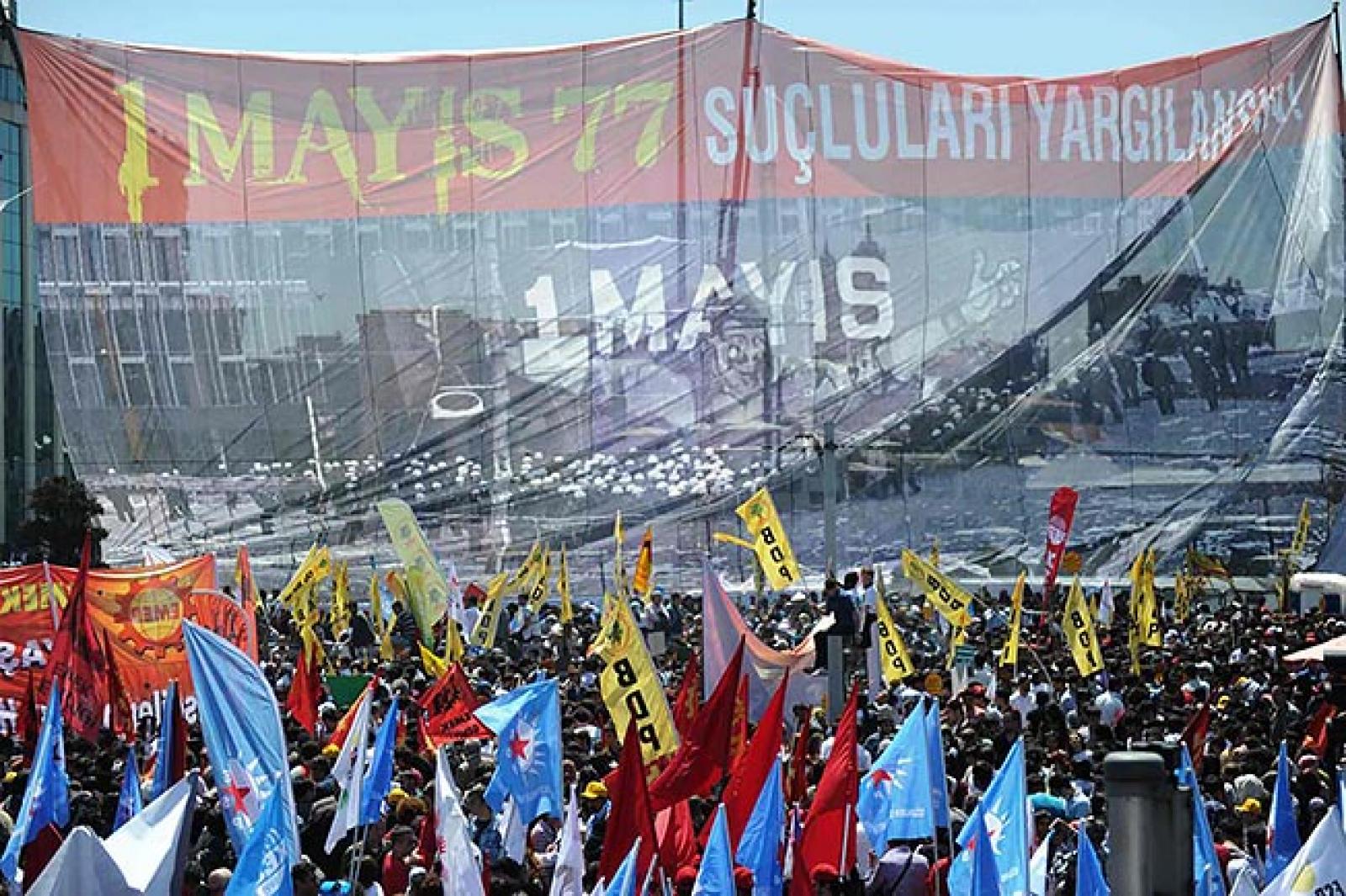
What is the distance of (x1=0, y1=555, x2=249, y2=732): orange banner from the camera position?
15.6 meters

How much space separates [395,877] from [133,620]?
21.7 feet

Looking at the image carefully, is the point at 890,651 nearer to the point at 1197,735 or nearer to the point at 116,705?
the point at 1197,735

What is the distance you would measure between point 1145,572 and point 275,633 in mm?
9319

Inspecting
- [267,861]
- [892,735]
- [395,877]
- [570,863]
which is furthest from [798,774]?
[267,861]

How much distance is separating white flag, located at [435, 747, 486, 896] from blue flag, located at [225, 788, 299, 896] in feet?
1.83

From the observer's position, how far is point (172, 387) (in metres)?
33.7

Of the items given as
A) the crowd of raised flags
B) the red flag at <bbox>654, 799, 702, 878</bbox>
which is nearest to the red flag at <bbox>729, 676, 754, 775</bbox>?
the crowd of raised flags

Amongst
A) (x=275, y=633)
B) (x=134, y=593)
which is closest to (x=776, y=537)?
(x=275, y=633)

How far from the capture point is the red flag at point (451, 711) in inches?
537

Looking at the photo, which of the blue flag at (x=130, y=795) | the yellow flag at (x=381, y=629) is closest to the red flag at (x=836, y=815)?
the blue flag at (x=130, y=795)

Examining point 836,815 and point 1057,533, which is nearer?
point 836,815

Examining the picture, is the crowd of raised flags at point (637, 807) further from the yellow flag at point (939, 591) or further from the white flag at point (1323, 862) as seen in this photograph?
the yellow flag at point (939, 591)

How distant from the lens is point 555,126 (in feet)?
110

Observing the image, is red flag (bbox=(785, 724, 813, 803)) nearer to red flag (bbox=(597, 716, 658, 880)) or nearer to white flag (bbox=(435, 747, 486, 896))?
red flag (bbox=(597, 716, 658, 880))
